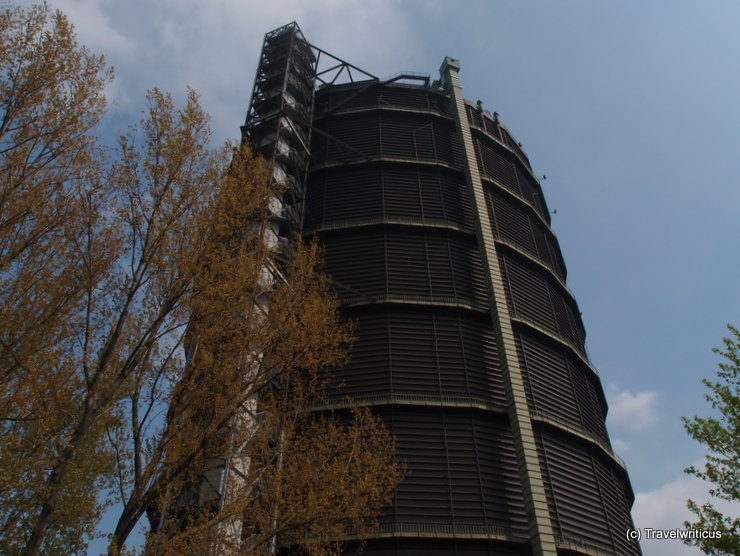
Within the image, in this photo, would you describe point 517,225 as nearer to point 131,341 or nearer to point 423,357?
point 423,357

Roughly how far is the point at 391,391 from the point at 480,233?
5.98m

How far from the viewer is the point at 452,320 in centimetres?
1564

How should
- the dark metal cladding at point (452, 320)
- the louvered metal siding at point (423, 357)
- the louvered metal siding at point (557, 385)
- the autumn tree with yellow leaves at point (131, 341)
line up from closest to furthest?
the autumn tree with yellow leaves at point (131, 341)
the dark metal cladding at point (452, 320)
the louvered metal siding at point (423, 357)
the louvered metal siding at point (557, 385)

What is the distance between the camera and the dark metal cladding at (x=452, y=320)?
12742 millimetres

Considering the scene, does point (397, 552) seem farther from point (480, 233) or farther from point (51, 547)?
point (480, 233)

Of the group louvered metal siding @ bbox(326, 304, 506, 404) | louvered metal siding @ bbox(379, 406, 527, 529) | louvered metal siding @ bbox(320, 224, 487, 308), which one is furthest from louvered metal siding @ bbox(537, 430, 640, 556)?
louvered metal siding @ bbox(320, 224, 487, 308)

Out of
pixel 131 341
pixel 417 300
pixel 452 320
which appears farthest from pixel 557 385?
pixel 131 341

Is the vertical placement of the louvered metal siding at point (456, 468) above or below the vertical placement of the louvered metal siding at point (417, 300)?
below

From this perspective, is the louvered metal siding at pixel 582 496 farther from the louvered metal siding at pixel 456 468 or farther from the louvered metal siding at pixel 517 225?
the louvered metal siding at pixel 517 225

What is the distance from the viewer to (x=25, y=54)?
8.25 m

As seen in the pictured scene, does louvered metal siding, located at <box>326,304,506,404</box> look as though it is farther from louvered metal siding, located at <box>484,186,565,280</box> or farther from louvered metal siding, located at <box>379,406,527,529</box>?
louvered metal siding, located at <box>484,186,565,280</box>

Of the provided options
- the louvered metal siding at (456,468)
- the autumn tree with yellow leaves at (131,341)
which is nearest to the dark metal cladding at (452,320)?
the louvered metal siding at (456,468)

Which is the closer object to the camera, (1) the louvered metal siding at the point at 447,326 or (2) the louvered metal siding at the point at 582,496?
(1) the louvered metal siding at the point at 447,326

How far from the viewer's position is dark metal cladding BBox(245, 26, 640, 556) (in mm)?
12742
